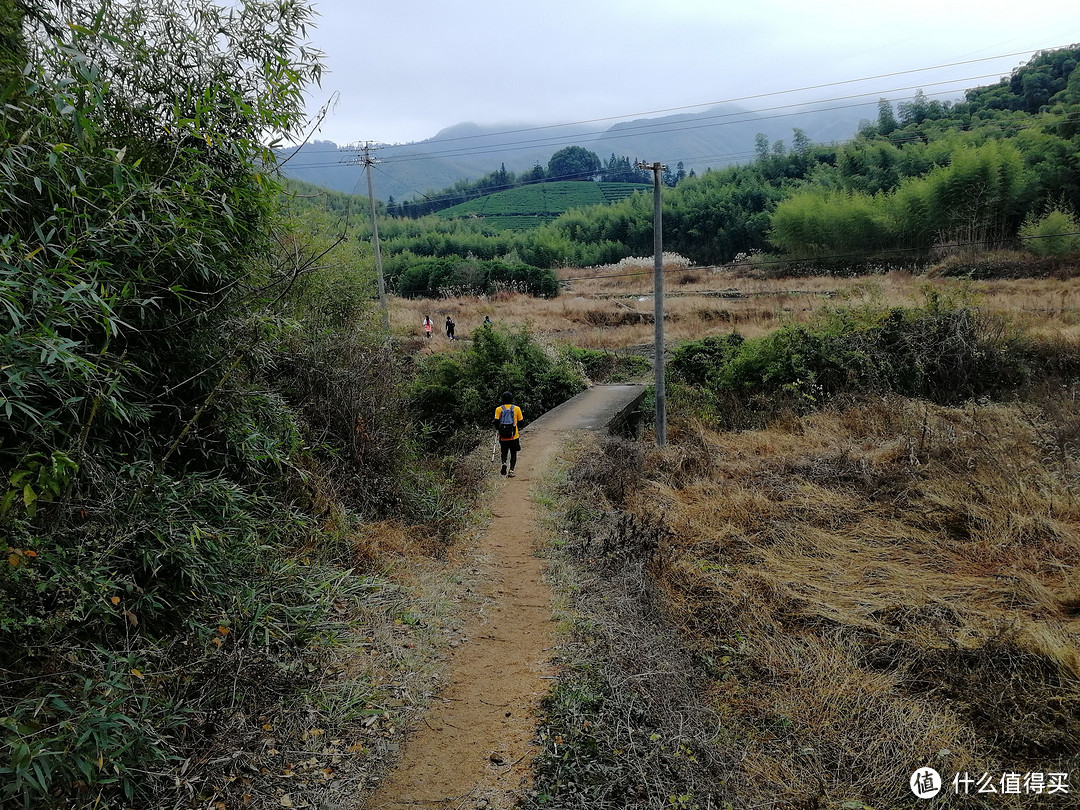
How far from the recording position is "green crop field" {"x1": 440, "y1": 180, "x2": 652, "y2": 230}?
3292 inches

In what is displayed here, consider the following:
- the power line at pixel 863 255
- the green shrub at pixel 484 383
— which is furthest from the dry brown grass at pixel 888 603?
the power line at pixel 863 255

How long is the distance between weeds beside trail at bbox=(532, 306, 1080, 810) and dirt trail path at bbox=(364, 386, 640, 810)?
0.65 feet

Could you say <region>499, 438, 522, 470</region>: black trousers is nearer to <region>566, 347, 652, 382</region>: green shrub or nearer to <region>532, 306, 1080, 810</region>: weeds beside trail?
<region>532, 306, 1080, 810</region>: weeds beside trail

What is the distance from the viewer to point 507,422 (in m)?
8.61

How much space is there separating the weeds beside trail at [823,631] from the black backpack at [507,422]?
111cm

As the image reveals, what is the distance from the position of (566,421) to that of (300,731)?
9.39 metres

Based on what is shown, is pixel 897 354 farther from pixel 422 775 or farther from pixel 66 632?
pixel 66 632

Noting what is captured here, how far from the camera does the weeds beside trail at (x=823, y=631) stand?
3195 millimetres

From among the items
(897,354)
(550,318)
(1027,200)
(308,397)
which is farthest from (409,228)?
(308,397)

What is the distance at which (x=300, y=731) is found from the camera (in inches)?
126

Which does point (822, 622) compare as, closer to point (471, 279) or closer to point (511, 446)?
point (511, 446)

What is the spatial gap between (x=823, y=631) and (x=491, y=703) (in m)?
2.63

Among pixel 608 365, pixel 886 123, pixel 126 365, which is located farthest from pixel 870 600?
pixel 886 123

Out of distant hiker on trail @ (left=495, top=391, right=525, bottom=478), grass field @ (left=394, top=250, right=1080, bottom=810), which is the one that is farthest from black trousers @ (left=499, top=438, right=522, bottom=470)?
grass field @ (left=394, top=250, right=1080, bottom=810)
